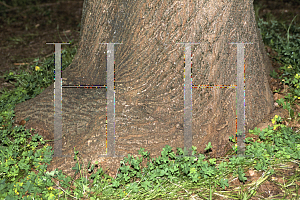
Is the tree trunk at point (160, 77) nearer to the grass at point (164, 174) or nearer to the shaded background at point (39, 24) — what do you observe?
the grass at point (164, 174)

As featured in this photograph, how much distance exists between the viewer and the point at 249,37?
115 inches

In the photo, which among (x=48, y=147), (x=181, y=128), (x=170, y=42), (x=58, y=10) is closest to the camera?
(x=170, y=42)

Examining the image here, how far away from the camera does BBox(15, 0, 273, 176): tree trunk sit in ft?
8.55

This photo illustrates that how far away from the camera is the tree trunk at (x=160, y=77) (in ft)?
8.55

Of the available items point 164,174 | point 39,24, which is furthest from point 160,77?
point 39,24

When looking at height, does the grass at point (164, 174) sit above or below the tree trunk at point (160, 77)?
below

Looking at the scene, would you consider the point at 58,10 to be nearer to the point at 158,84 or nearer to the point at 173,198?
the point at 158,84

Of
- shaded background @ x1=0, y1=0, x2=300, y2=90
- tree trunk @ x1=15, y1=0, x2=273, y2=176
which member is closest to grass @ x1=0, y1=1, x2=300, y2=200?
tree trunk @ x1=15, y1=0, x2=273, y2=176

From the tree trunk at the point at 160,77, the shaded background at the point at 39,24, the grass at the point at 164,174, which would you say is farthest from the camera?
the shaded background at the point at 39,24

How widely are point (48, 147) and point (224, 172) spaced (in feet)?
5.48

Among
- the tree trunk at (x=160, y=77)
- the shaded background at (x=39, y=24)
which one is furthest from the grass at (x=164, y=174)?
the shaded background at (x=39, y=24)

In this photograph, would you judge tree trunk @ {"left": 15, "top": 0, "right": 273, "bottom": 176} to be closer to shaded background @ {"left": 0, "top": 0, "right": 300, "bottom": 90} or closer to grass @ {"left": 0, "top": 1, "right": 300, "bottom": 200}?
grass @ {"left": 0, "top": 1, "right": 300, "bottom": 200}

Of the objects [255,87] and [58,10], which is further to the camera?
[58,10]

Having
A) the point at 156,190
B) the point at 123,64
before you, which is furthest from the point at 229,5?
the point at 156,190
